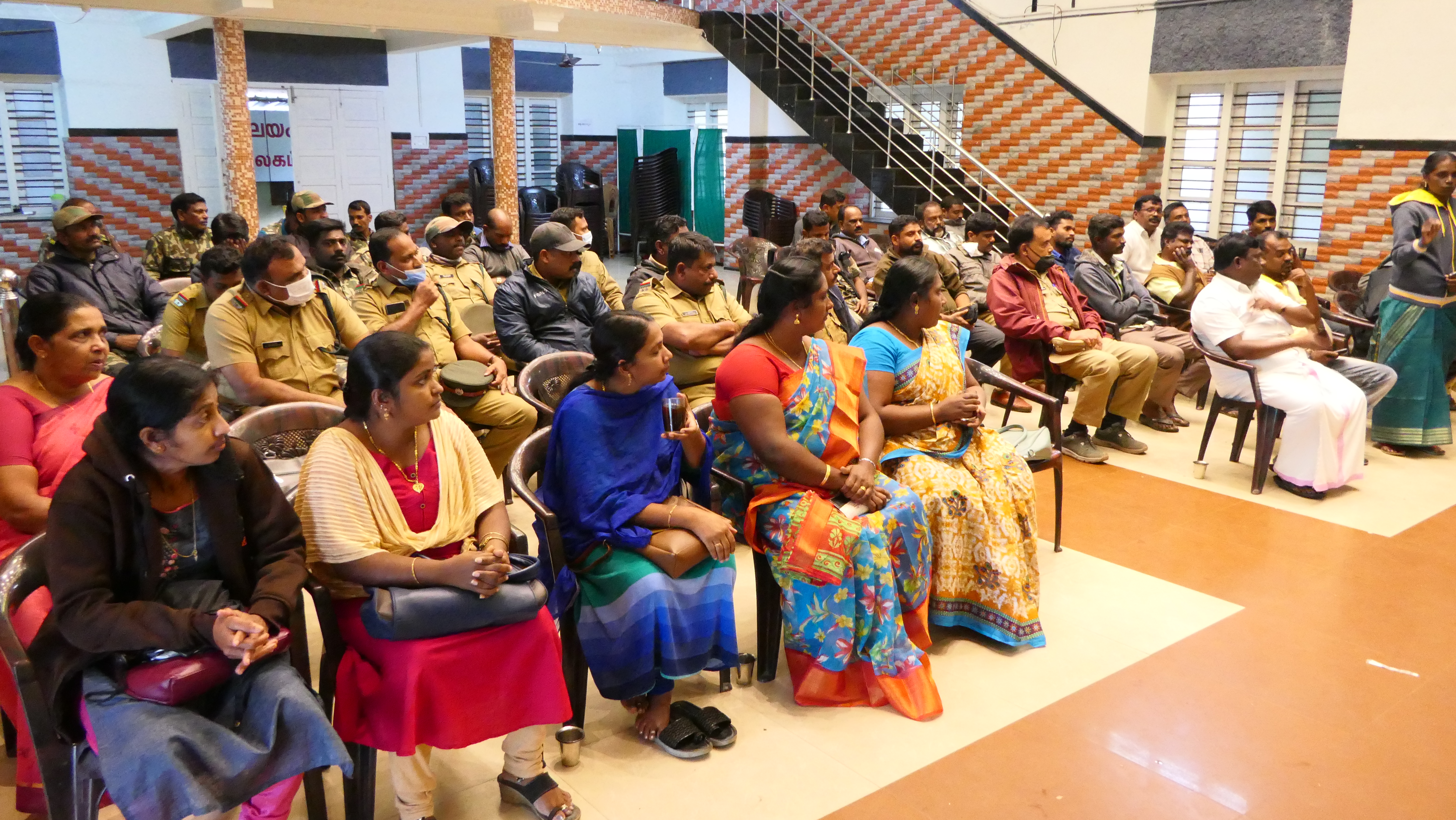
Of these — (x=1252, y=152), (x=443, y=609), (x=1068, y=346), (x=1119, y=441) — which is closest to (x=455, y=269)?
(x=1068, y=346)

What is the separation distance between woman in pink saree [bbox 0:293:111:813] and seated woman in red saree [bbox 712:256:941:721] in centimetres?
170

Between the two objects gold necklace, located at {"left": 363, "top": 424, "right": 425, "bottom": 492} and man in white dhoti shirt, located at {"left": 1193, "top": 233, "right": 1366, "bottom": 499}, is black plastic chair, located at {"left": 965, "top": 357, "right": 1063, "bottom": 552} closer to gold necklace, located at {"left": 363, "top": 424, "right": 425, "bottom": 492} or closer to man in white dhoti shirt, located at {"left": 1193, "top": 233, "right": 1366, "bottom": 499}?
man in white dhoti shirt, located at {"left": 1193, "top": 233, "right": 1366, "bottom": 499}

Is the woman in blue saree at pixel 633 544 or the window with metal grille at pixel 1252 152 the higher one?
the window with metal grille at pixel 1252 152

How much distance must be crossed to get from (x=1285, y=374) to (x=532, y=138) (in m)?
12.9

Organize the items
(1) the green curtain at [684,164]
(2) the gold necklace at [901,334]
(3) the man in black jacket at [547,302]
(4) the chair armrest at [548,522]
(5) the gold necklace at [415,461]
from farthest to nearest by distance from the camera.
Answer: (1) the green curtain at [684,164] < (3) the man in black jacket at [547,302] < (2) the gold necklace at [901,334] < (4) the chair armrest at [548,522] < (5) the gold necklace at [415,461]

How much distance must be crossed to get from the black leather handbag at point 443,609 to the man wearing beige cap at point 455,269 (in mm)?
2924

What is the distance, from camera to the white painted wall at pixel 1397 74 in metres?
7.43

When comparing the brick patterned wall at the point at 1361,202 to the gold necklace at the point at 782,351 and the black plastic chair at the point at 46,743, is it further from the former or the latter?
the black plastic chair at the point at 46,743

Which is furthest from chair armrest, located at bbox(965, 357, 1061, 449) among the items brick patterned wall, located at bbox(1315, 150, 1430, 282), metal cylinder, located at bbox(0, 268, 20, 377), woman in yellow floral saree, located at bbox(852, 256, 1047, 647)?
brick patterned wall, located at bbox(1315, 150, 1430, 282)

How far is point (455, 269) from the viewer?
5379mm

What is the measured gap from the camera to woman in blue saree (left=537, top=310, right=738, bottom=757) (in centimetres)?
278

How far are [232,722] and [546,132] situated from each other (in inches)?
587

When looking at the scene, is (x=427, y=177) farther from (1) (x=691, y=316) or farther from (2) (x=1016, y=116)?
(1) (x=691, y=316)

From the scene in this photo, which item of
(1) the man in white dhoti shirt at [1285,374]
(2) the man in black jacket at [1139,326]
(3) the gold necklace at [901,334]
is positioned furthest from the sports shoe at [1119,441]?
(3) the gold necklace at [901,334]
